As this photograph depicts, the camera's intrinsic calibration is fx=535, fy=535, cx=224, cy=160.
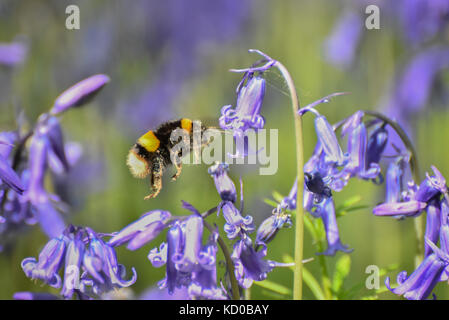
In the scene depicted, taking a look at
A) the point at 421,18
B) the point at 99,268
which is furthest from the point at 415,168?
the point at 99,268

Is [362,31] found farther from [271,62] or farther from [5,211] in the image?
[5,211]

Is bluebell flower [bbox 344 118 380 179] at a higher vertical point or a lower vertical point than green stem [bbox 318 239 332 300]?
higher

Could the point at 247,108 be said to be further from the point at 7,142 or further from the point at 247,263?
the point at 7,142

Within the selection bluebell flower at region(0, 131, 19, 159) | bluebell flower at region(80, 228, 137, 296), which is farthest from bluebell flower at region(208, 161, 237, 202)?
bluebell flower at region(0, 131, 19, 159)

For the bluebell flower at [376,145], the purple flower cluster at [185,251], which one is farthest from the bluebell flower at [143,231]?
the bluebell flower at [376,145]

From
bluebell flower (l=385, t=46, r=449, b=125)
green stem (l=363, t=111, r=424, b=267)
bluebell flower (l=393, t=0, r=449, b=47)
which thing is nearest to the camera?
green stem (l=363, t=111, r=424, b=267)

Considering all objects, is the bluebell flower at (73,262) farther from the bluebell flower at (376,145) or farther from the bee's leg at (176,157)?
the bluebell flower at (376,145)

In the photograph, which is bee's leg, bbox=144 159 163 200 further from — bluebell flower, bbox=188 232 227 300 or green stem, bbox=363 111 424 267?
green stem, bbox=363 111 424 267
